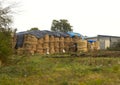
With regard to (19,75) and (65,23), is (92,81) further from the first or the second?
(65,23)

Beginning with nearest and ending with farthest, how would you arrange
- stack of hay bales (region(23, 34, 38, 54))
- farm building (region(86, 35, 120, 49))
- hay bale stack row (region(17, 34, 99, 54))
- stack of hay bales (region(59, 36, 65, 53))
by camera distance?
stack of hay bales (region(23, 34, 38, 54)) → hay bale stack row (region(17, 34, 99, 54)) → stack of hay bales (region(59, 36, 65, 53)) → farm building (region(86, 35, 120, 49))

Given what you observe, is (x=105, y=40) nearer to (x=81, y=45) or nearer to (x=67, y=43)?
(x=81, y=45)

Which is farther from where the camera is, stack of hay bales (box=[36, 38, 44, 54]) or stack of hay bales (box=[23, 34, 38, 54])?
stack of hay bales (box=[36, 38, 44, 54])

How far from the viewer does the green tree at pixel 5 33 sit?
1288 cm

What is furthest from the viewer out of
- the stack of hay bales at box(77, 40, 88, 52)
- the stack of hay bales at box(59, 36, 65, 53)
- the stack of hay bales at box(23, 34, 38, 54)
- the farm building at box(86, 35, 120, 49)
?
the farm building at box(86, 35, 120, 49)

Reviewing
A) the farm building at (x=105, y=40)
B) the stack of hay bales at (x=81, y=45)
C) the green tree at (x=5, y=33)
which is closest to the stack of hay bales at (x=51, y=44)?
the stack of hay bales at (x=81, y=45)

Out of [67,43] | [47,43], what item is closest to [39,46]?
[47,43]

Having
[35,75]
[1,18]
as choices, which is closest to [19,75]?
[35,75]

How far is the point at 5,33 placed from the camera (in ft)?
44.2

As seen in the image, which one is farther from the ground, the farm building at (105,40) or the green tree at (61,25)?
the green tree at (61,25)

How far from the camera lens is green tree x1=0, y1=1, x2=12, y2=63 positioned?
42.3 ft

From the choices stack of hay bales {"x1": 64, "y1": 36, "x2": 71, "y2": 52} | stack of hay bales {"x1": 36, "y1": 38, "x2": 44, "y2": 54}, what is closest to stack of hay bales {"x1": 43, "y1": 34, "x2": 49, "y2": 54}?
stack of hay bales {"x1": 36, "y1": 38, "x2": 44, "y2": 54}

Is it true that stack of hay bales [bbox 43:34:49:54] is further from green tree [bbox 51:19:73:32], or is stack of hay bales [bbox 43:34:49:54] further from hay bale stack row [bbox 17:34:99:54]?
green tree [bbox 51:19:73:32]

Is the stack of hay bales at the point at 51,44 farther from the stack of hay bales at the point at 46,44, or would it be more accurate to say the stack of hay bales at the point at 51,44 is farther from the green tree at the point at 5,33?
the green tree at the point at 5,33
